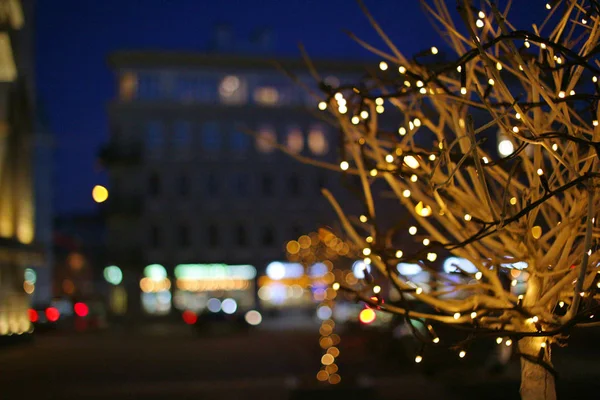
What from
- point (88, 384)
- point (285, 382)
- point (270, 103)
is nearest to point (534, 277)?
point (285, 382)

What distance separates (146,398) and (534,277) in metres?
10.1

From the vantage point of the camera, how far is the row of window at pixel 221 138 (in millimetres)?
61531

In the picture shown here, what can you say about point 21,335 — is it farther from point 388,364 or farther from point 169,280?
point 169,280

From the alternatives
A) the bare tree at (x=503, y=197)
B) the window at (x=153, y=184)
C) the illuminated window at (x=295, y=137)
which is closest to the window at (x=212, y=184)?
the window at (x=153, y=184)

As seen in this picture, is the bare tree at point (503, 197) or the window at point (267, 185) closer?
the bare tree at point (503, 197)

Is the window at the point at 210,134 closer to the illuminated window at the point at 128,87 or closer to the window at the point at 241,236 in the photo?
the illuminated window at the point at 128,87

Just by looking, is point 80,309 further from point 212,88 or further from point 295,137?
point 295,137

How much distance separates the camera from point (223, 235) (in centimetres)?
6300

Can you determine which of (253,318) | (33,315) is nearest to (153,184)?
(253,318)

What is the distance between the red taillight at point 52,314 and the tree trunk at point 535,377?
129 ft

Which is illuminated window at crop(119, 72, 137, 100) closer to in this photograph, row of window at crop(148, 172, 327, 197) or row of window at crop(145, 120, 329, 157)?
row of window at crop(145, 120, 329, 157)

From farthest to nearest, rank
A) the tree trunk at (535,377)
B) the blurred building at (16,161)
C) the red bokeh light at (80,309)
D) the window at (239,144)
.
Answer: the window at (239,144), the red bokeh light at (80,309), the blurred building at (16,161), the tree trunk at (535,377)

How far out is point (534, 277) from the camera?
6973 millimetres

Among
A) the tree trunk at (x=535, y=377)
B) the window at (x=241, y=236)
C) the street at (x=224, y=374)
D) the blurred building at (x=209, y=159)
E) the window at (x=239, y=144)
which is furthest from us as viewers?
the window at (x=241, y=236)
